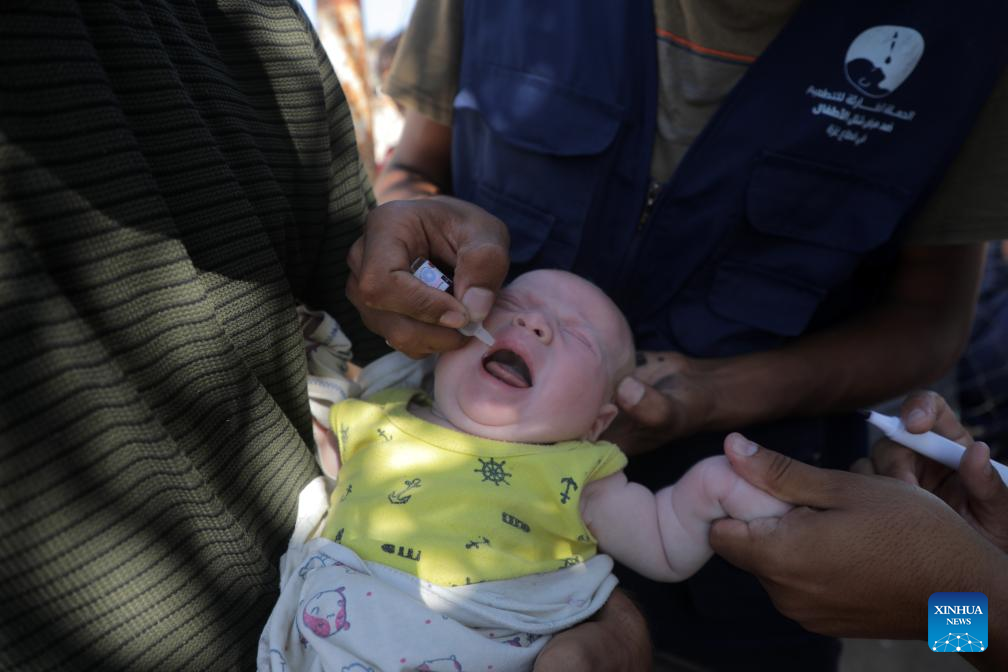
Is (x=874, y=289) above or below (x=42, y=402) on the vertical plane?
below

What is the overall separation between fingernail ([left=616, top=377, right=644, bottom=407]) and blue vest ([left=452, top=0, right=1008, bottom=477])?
32cm

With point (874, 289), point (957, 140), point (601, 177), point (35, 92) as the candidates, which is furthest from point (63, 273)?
point (874, 289)

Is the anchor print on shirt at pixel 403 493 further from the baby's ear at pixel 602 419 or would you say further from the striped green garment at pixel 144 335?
the baby's ear at pixel 602 419

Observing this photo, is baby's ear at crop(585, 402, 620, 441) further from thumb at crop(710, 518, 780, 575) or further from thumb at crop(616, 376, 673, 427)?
thumb at crop(710, 518, 780, 575)

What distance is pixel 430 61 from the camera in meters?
2.17

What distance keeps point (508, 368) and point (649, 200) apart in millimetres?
630

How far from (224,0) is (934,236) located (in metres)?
1.71

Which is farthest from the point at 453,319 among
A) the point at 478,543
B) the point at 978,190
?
the point at 978,190

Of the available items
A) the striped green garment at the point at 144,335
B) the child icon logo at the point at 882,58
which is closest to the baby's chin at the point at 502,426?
the striped green garment at the point at 144,335

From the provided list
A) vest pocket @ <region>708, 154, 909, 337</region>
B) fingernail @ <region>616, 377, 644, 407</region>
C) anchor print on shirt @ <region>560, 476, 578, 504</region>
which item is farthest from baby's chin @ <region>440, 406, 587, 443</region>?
vest pocket @ <region>708, 154, 909, 337</region>

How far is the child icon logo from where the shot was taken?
1678mm

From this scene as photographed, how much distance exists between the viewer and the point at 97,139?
91 cm

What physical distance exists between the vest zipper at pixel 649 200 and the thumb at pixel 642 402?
45 centimetres

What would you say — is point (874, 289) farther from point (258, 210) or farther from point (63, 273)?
point (63, 273)
